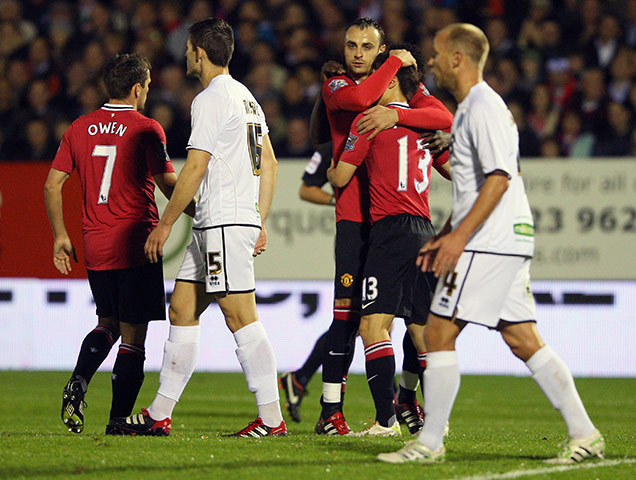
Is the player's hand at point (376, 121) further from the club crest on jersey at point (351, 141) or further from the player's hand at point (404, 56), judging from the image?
the player's hand at point (404, 56)

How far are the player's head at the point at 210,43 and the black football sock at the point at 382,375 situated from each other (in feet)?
5.94

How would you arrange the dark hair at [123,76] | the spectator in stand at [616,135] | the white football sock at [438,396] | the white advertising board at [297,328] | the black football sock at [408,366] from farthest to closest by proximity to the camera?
the spectator in stand at [616,135]
the white advertising board at [297,328]
the black football sock at [408,366]
the dark hair at [123,76]
the white football sock at [438,396]

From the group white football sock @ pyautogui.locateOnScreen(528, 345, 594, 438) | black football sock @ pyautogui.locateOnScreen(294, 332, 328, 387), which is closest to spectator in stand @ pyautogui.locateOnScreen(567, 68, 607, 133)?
black football sock @ pyautogui.locateOnScreen(294, 332, 328, 387)

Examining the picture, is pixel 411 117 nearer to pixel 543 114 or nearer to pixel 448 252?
pixel 448 252

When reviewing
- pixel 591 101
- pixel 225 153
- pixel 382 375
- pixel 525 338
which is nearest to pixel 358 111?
pixel 225 153

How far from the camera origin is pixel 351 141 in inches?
240

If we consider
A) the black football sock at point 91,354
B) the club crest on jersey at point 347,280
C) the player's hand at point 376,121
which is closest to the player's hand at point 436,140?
the player's hand at point 376,121

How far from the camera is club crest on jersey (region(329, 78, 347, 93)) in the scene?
6.21 meters

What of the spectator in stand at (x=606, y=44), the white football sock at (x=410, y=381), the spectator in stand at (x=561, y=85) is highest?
the spectator in stand at (x=606, y=44)

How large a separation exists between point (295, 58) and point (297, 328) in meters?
4.34

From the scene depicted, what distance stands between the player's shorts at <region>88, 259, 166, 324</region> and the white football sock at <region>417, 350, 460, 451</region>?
206cm

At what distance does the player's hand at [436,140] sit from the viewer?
6160 mm

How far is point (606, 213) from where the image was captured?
37.6ft

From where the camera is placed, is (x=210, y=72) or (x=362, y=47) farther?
(x=362, y=47)
